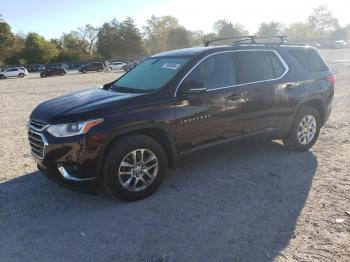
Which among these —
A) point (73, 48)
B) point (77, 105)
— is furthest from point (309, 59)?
point (73, 48)

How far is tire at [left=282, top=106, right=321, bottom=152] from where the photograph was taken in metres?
6.21

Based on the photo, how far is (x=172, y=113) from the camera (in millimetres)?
4703

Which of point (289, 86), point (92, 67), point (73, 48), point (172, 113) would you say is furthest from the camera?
point (73, 48)

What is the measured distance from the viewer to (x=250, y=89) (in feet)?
18.0

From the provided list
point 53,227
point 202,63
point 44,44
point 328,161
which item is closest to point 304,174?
point 328,161

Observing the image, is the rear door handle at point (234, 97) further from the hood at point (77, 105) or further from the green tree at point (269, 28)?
the green tree at point (269, 28)

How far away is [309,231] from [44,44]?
84.2m

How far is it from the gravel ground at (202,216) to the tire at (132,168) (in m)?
0.16

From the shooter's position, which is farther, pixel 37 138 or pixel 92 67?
pixel 92 67

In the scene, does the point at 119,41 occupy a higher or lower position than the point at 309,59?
higher

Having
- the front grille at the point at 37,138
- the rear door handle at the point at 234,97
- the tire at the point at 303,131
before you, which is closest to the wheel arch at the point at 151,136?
the front grille at the point at 37,138

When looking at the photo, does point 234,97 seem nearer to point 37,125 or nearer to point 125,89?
point 125,89

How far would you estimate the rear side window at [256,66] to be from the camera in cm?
548

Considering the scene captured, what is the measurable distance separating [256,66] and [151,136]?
2.09 m
